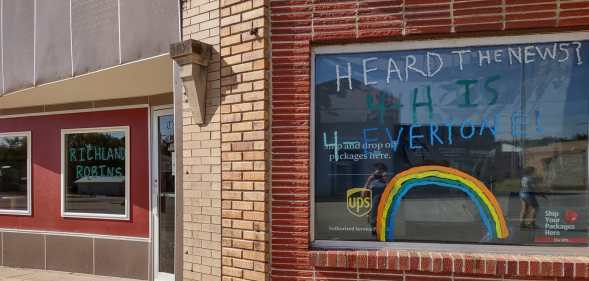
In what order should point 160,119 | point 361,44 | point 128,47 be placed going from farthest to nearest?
point 160,119 → point 128,47 → point 361,44

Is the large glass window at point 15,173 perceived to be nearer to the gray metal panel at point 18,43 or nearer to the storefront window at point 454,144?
the gray metal panel at point 18,43

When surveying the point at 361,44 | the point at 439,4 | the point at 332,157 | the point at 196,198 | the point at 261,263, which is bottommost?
the point at 261,263

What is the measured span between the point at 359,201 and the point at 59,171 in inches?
203

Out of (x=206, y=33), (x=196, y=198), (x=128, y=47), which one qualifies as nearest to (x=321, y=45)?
(x=206, y=33)

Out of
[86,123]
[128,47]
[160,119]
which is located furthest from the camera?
[86,123]

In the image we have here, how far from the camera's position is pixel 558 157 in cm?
334

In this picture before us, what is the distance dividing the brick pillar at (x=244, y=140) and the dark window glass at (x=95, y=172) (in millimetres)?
3105

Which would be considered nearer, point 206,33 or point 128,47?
point 206,33

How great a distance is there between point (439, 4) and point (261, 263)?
7.81 feet

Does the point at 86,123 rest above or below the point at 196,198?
above

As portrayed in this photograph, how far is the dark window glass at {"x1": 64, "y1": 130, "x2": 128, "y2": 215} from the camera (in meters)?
6.50

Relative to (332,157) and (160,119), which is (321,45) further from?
(160,119)

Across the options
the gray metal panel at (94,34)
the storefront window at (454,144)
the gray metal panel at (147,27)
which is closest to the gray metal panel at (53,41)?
the gray metal panel at (94,34)

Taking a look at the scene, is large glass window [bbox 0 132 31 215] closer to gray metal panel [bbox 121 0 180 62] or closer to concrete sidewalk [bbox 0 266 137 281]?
concrete sidewalk [bbox 0 266 137 281]
